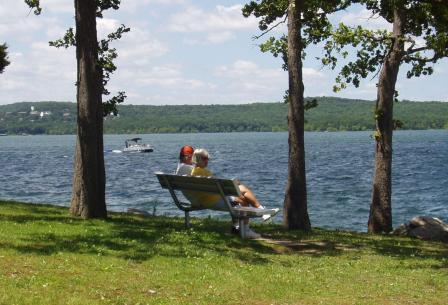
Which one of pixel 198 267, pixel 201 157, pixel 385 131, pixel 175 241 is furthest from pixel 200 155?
pixel 385 131

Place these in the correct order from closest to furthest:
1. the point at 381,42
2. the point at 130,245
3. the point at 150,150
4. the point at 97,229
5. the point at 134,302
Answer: the point at 134,302 → the point at 130,245 → the point at 97,229 → the point at 381,42 → the point at 150,150

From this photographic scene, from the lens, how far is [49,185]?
4481 centimetres

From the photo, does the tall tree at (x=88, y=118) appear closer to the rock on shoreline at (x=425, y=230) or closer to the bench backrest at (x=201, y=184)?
the bench backrest at (x=201, y=184)

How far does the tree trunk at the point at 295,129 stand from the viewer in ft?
47.2

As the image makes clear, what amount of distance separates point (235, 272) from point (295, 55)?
625cm

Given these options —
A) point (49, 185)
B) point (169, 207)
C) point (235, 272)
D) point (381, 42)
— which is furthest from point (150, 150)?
point (235, 272)

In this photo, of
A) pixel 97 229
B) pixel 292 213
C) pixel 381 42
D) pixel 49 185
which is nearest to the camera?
pixel 97 229

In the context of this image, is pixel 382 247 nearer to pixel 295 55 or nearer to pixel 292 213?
pixel 292 213

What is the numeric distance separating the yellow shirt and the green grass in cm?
53

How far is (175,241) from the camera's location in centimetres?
1141

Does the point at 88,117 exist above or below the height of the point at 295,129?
above

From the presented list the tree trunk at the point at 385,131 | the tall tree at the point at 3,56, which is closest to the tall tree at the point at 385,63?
the tree trunk at the point at 385,131

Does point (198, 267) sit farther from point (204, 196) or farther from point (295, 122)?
point (295, 122)

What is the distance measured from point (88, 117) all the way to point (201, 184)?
3.02 meters
